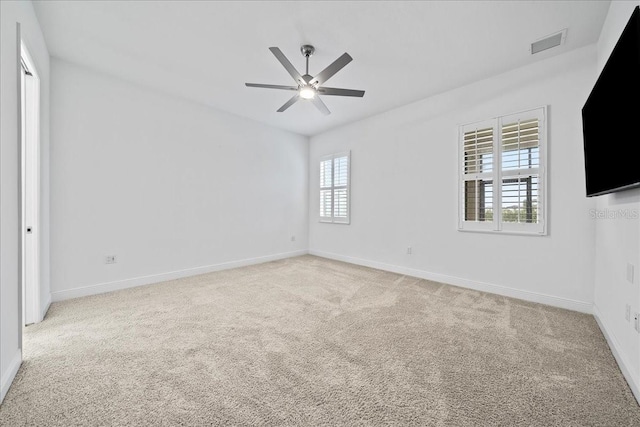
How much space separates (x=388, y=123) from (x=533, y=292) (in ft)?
10.5

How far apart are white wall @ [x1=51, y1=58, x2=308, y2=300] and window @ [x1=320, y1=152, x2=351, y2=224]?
1.06 m

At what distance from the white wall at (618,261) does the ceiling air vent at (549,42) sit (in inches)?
11.4

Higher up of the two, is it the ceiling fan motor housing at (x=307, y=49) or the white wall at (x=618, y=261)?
the ceiling fan motor housing at (x=307, y=49)

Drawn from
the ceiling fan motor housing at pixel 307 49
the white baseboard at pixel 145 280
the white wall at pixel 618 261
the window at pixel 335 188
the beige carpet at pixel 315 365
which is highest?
the ceiling fan motor housing at pixel 307 49

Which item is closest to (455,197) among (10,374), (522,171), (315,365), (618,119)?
(522,171)

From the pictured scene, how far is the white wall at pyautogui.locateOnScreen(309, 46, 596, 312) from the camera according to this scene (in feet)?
9.15

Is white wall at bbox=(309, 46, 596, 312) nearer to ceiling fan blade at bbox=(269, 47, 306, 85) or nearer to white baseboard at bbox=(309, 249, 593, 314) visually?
white baseboard at bbox=(309, 249, 593, 314)

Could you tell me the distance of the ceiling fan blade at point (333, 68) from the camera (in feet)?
7.48

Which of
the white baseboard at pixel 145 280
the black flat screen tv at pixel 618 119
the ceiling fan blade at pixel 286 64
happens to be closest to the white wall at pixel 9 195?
the white baseboard at pixel 145 280

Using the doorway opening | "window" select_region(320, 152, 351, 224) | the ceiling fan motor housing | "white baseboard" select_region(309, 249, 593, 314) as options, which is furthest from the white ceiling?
"white baseboard" select_region(309, 249, 593, 314)

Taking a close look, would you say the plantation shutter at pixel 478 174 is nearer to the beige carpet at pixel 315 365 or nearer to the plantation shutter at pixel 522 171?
the plantation shutter at pixel 522 171

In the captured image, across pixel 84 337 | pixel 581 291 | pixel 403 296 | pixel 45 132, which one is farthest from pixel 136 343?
pixel 581 291

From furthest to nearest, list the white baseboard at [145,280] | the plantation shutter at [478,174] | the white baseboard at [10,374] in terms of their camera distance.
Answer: the plantation shutter at [478,174]
the white baseboard at [145,280]
the white baseboard at [10,374]

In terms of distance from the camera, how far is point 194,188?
4.20m
